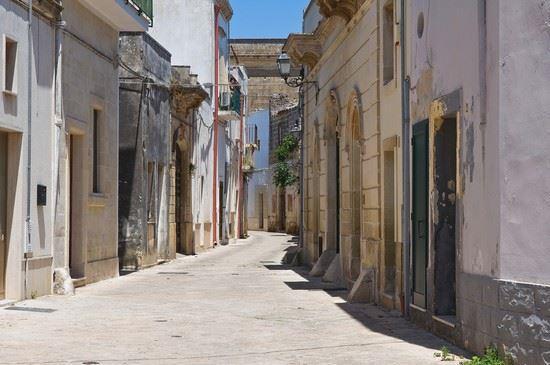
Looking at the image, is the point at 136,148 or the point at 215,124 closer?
the point at 136,148

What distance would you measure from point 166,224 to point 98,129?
8575 millimetres

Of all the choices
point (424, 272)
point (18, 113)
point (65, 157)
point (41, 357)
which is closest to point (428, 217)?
point (424, 272)

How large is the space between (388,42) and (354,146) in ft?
11.9

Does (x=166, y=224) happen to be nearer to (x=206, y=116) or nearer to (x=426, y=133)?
(x=206, y=116)

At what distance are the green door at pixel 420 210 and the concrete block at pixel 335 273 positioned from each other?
6294 mm

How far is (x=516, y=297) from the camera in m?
7.91

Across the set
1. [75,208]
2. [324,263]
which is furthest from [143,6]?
[324,263]

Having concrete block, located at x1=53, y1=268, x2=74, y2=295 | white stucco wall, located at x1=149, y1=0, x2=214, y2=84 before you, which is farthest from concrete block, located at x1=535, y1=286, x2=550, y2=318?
white stucco wall, located at x1=149, y1=0, x2=214, y2=84

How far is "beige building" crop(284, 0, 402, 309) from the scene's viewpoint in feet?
45.9

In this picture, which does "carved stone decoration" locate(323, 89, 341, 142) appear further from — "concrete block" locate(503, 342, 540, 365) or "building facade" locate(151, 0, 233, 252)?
"building facade" locate(151, 0, 233, 252)

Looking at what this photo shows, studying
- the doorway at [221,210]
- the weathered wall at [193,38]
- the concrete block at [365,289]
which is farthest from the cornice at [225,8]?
the concrete block at [365,289]

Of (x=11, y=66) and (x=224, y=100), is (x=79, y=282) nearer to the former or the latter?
(x=11, y=66)

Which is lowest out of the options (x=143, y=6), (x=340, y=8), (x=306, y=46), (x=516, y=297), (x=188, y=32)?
(x=516, y=297)

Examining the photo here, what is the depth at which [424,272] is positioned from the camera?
11.3 meters
